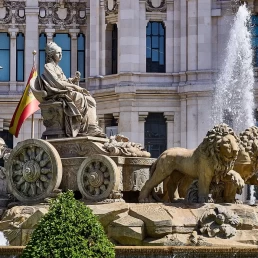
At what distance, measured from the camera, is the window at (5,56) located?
62856 mm

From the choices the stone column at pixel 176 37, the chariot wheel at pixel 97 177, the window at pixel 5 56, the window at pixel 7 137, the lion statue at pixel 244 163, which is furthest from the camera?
the window at pixel 5 56

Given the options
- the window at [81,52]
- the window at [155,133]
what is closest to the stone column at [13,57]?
the window at [81,52]

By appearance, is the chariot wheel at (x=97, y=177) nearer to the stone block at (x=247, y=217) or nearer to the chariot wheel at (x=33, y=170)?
the chariot wheel at (x=33, y=170)

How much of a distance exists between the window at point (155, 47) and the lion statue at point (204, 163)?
123 feet

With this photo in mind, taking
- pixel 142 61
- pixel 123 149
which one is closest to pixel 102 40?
pixel 142 61

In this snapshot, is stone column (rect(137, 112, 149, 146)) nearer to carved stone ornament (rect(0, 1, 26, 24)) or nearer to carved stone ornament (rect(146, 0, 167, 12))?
carved stone ornament (rect(146, 0, 167, 12))

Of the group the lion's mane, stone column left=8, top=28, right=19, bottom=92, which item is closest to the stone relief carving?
the lion's mane

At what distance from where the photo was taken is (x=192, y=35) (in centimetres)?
5934

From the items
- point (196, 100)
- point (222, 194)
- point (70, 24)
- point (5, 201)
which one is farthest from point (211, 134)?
point (70, 24)

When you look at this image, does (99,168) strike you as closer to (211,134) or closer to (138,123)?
(211,134)

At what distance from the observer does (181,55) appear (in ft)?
196

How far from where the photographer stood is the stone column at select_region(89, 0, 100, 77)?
200 feet

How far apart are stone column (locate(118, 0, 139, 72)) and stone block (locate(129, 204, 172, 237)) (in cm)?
3808

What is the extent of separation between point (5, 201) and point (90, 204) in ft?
8.27
